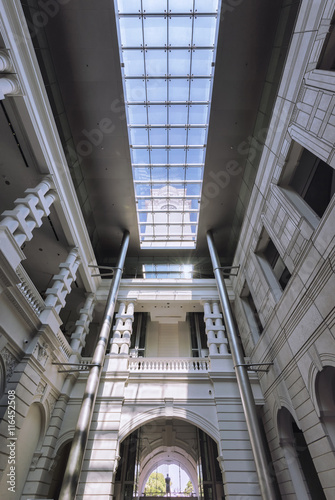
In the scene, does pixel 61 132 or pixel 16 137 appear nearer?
pixel 16 137

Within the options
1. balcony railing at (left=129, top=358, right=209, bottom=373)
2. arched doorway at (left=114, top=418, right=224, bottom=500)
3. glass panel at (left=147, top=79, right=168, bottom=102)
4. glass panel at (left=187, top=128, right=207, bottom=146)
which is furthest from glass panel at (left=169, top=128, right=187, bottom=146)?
arched doorway at (left=114, top=418, right=224, bottom=500)

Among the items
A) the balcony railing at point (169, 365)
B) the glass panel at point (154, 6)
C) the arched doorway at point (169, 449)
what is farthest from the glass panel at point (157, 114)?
the arched doorway at point (169, 449)

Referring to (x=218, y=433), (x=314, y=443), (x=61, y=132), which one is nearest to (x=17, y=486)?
(x=218, y=433)

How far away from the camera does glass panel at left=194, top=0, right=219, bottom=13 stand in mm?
10422

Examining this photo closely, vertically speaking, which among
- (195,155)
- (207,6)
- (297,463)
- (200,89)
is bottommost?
(297,463)

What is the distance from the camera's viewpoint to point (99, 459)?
948 centimetres

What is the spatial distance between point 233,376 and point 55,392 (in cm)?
742

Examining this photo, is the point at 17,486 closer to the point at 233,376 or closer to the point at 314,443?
the point at 233,376

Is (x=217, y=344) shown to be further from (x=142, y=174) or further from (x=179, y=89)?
(x=179, y=89)

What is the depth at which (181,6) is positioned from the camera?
420 inches

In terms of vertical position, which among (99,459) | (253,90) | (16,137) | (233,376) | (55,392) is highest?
(253,90)

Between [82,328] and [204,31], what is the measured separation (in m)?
14.4

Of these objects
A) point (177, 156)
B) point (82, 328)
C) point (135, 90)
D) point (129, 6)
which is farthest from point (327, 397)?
point (129, 6)

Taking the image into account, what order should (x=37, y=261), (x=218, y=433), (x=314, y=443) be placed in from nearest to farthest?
(x=314, y=443) → (x=218, y=433) → (x=37, y=261)
